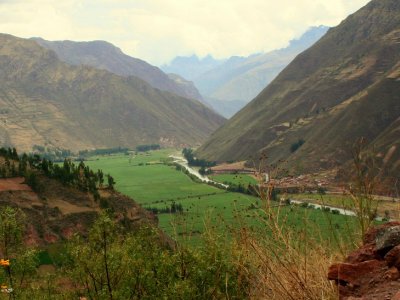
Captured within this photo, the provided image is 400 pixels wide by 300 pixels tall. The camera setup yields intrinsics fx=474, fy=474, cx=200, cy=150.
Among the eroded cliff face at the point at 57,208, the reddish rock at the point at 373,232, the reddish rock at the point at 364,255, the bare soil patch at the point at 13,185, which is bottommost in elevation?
the eroded cliff face at the point at 57,208

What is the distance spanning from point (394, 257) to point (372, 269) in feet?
1.93

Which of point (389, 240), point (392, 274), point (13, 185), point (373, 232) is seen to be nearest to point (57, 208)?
point (13, 185)

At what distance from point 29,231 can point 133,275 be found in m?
49.4

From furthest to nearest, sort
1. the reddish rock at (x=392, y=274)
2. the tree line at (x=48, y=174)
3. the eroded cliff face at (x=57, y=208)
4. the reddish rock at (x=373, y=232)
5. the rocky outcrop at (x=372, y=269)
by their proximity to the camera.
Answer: the tree line at (x=48, y=174) → the eroded cliff face at (x=57, y=208) → the reddish rock at (x=373, y=232) → the rocky outcrop at (x=372, y=269) → the reddish rock at (x=392, y=274)

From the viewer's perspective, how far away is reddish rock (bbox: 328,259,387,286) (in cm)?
821

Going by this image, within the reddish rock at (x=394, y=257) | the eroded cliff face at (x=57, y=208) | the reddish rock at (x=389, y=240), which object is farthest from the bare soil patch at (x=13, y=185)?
the reddish rock at (x=394, y=257)

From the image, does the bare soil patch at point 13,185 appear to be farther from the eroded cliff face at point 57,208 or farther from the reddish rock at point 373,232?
the reddish rock at point 373,232

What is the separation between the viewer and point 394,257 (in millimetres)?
7793

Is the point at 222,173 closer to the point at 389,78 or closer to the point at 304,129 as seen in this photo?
the point at 304,129

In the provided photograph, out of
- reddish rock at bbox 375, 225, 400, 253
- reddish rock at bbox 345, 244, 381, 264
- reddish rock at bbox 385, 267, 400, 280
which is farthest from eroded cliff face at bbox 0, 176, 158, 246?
reddish rock at bbox 385, 267, 400, 280

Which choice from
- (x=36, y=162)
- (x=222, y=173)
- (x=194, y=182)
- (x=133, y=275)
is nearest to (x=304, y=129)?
(x=222, y=173)

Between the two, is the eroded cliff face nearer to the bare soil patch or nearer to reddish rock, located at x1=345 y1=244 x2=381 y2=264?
the bare soil patch

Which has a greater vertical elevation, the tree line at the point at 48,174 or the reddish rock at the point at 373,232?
the reddish rock at the point at 373,232

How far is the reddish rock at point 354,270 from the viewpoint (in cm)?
821
